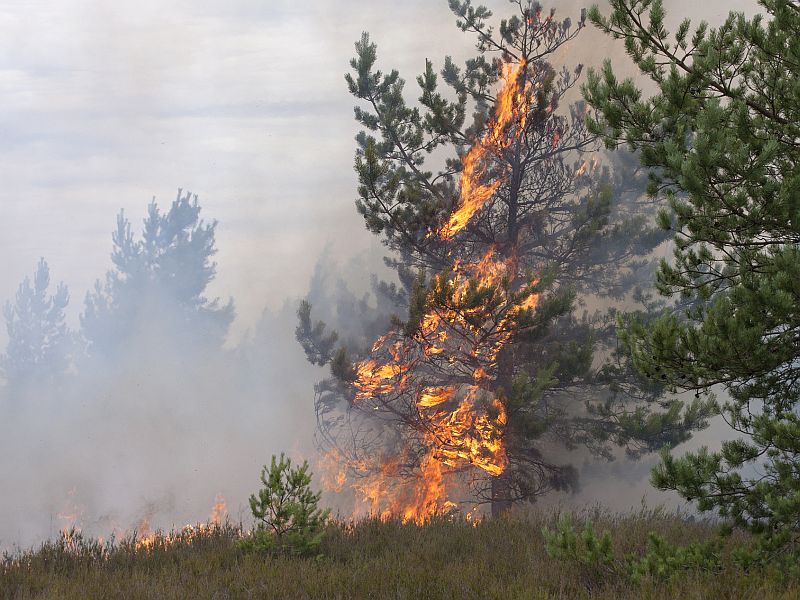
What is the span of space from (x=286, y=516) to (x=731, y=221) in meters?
5.59

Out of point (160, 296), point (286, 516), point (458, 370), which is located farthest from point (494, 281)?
point (160, 296)

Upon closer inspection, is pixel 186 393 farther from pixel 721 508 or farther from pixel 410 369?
pixel 721 508

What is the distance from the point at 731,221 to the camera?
639 centimetres

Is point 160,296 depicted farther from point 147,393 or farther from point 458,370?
point 458,370

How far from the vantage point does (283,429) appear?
51.5 metres

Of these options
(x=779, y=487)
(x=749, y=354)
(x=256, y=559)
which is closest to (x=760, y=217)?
(x=749, y=354)

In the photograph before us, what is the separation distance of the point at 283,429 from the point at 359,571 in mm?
45007

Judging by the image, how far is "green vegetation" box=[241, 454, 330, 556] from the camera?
8.57m

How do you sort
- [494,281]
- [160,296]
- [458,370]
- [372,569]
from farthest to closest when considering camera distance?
[160,296] → [458,370] → [494,281] → [372,569]

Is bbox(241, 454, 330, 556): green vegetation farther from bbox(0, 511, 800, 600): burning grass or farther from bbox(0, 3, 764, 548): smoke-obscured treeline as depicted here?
bbox(0, 3, 764, 548): smoke-obscured treeline

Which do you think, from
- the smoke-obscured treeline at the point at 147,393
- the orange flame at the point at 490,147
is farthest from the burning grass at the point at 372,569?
the smoke-obscured treeline at the point at 147,393

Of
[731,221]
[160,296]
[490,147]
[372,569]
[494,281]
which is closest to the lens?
[731,221]

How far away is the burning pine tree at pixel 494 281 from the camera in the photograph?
628 inches

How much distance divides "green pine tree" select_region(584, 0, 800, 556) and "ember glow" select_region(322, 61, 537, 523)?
7.98 meters
